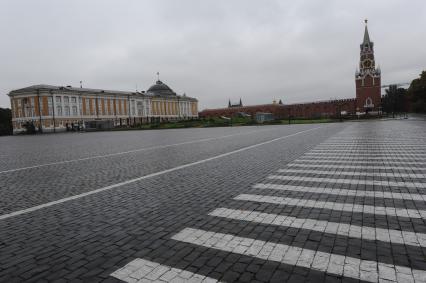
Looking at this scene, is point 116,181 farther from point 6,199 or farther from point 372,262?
point 372,262

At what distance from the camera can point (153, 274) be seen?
328 cm

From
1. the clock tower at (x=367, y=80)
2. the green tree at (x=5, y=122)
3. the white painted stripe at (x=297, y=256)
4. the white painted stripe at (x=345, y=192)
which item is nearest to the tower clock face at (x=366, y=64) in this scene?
the clock tower at (x=367, y=80)

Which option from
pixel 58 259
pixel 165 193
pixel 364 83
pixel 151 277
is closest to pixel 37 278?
pixel 58 259

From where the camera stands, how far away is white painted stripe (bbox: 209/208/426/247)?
3.94m

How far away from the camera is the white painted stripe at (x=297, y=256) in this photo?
3.15 metres

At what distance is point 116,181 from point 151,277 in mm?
5560

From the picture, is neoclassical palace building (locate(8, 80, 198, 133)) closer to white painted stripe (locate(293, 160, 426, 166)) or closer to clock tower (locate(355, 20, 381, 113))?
clock tower (locate(355, 20, 381, 113))

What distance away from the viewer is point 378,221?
457cm

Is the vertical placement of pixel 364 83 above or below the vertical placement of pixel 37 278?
above

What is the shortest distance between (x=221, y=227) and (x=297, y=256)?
131 centimetres

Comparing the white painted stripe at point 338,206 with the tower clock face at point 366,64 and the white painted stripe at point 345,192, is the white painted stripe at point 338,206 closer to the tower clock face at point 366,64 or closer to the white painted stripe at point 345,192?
the white painted stripe at point 345,192

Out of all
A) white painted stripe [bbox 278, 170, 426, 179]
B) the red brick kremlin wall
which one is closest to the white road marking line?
white painted stripe [bbox 278, 170, 426, 179]

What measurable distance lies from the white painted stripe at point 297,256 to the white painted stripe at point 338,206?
5.84 ft

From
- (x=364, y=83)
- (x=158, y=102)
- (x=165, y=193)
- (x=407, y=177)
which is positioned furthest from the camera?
(x=158, y=102)
